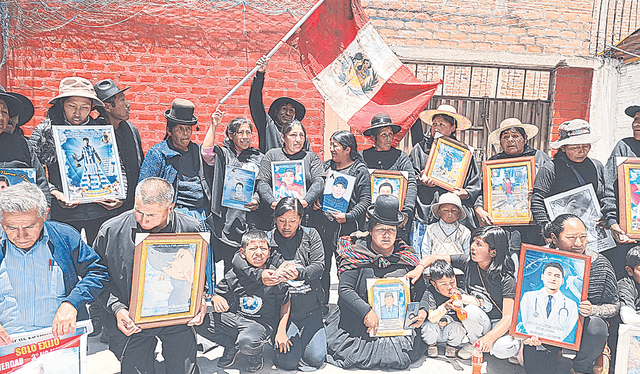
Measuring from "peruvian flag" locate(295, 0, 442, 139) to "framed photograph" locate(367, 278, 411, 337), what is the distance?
67.1 inches

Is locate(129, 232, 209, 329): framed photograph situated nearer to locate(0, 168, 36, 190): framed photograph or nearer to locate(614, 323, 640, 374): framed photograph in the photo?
locate(0, 168, 36, 190): framed photograph

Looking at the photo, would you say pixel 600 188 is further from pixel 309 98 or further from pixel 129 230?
pixel 309 98

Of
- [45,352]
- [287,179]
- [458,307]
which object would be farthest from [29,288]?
[458,307]

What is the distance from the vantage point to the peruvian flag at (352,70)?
477cm

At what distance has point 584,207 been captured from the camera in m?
4.00

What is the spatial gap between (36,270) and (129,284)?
531mm

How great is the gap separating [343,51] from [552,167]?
87.7 inches

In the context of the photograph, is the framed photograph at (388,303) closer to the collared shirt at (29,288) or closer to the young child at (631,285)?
the young child at (631,285)

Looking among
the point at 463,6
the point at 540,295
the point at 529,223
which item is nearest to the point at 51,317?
the point at 540,295

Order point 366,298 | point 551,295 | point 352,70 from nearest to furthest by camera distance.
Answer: point 551,295
point 366,298
point 352,70

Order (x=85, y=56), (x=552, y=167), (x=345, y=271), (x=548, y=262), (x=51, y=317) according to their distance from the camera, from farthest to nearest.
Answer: (x=85, y=56), (x=552, y=167), (x=345, y=271), (x=548, y=262), (x=51, y=317)

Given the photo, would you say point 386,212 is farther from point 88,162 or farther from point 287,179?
point 88,162

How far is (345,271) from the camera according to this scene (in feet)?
12.6

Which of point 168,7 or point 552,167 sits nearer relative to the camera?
point 552,167
